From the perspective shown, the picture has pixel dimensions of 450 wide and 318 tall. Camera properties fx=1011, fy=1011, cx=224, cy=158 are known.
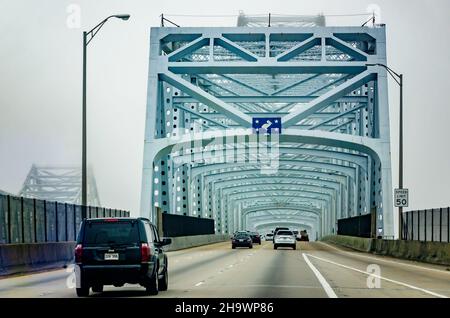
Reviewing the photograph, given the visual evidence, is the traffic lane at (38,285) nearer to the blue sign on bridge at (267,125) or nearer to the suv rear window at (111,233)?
the suv rear window at (111,233)

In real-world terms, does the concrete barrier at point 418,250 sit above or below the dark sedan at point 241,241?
above

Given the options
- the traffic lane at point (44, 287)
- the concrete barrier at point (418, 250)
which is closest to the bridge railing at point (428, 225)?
the concrete barrier at point (418, 250)

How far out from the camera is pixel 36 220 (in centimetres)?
3612

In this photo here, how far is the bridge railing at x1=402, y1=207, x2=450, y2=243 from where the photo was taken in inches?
1695

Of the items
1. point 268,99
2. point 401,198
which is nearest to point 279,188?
point 268,99

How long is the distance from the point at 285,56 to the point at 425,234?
21467 millimetres

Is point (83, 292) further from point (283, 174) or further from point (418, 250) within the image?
point (283, 174)

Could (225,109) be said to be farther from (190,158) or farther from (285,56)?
(190,158)

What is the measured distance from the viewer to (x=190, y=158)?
3472 inches

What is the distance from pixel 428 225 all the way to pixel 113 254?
29.0 m

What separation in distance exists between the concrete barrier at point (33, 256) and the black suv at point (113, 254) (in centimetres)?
989

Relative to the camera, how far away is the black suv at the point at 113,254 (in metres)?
20.7

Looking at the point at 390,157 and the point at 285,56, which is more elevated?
the point at 285,56
